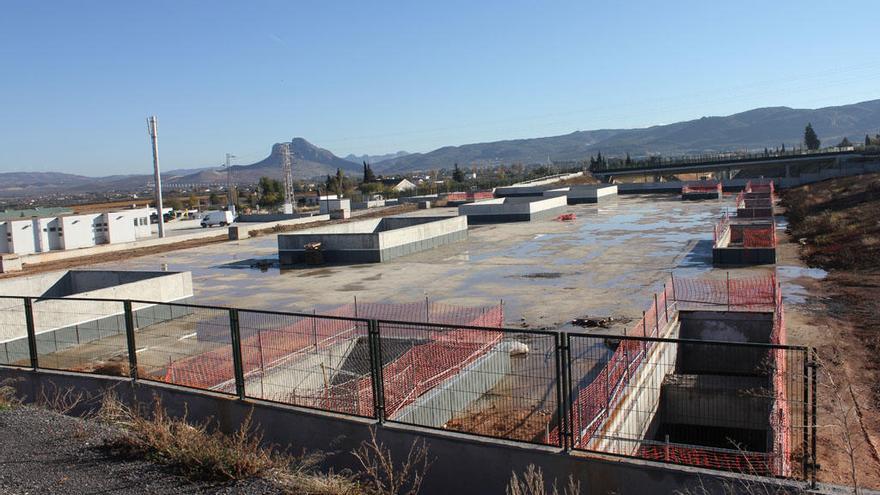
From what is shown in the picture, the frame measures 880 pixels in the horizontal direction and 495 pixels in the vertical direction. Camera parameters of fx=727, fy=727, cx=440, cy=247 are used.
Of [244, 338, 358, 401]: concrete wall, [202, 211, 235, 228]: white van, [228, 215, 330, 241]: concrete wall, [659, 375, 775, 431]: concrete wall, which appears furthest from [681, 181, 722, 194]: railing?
[244, 338, 358, 401]: concrete wall

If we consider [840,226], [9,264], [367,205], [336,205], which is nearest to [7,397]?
[9,264]

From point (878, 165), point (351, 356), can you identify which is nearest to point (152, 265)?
point (351, 356)

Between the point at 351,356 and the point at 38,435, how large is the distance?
27.2 ft

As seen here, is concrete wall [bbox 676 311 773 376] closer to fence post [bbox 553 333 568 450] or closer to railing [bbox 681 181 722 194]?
fence post [bbox 553 333 568 450]

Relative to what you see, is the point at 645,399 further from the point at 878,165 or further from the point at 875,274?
the point at 878,165

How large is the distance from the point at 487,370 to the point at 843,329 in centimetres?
1037

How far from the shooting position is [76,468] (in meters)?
7.45

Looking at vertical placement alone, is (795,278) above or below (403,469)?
below

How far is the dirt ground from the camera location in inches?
426

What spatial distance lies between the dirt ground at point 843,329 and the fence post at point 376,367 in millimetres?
4553

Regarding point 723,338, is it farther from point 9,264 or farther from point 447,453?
point 9,264

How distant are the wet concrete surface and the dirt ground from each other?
448 cm

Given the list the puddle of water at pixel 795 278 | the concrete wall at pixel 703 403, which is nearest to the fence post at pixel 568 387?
the concrete wall at pixel 703 403

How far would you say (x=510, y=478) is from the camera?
7430mm
